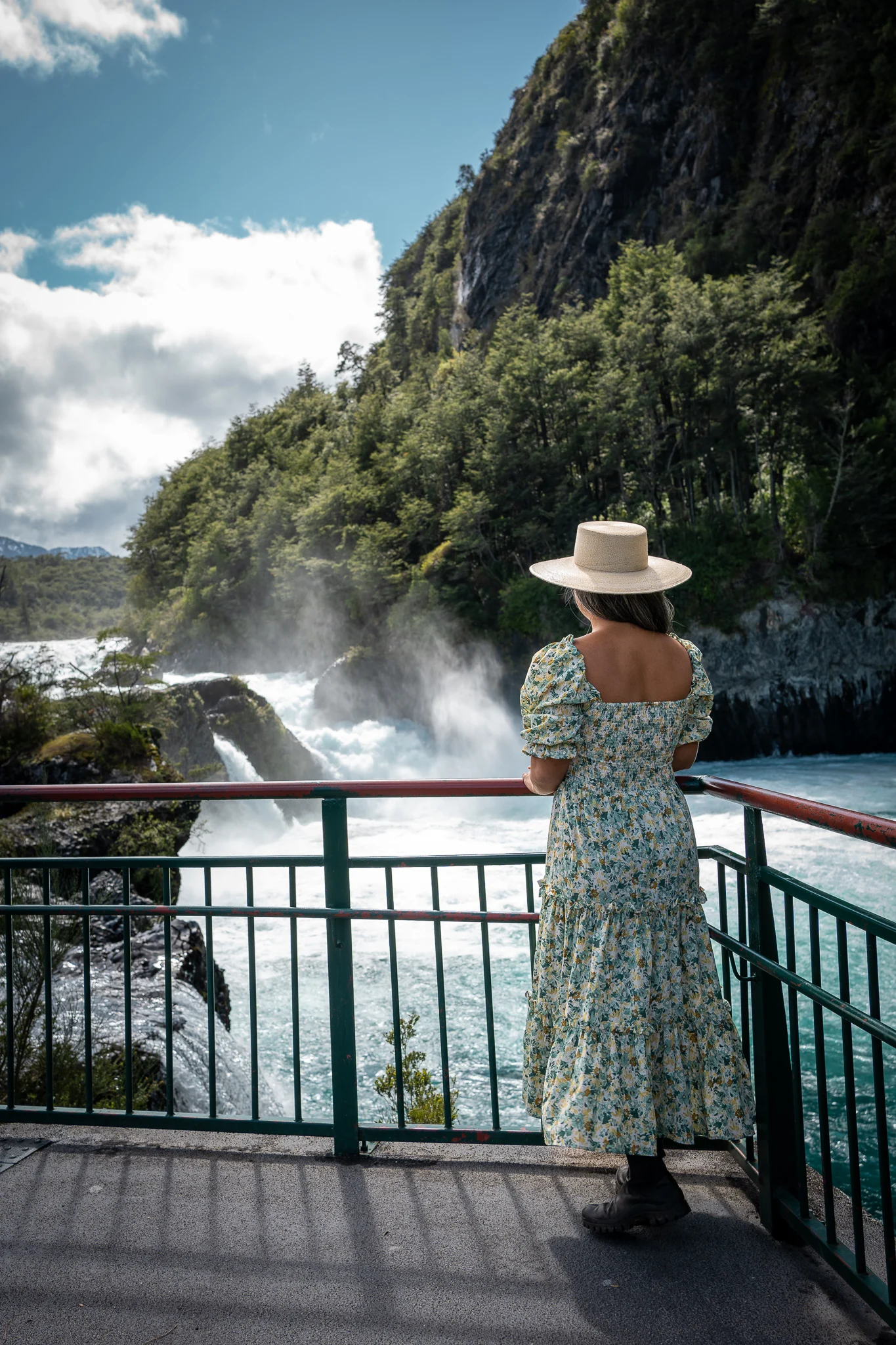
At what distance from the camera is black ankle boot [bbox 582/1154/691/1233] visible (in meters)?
2.71

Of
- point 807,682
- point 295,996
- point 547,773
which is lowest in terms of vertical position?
point 295,996

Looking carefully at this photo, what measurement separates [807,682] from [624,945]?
27063 mm

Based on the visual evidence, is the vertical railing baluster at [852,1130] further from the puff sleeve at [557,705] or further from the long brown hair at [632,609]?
the long brown hair at [632,609]

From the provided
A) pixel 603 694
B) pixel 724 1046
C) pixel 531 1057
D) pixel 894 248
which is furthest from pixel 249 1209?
pixel 894 248

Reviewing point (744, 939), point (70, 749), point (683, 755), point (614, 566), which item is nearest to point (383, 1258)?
point (744, 939)

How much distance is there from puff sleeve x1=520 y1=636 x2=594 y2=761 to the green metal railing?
21.1 inches

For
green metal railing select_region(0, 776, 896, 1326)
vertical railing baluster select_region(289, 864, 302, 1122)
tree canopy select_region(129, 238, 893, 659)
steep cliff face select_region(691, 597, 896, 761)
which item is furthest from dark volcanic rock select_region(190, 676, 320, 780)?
vertical railing baluster select_region(289, 864, 302, 1122)

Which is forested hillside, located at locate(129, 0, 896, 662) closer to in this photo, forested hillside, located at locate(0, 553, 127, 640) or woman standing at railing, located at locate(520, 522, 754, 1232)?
woman standing at railing, located at locate(520, 522, 754, 1232)

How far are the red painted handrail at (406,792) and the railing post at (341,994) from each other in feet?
0.49

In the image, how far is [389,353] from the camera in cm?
6962

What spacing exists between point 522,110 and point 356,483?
26.7 metres

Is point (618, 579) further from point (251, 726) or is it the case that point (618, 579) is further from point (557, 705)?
point (251, 726)

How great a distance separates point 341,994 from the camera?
338 centimetres

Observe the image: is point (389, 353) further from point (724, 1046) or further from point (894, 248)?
point (724, 1046)
